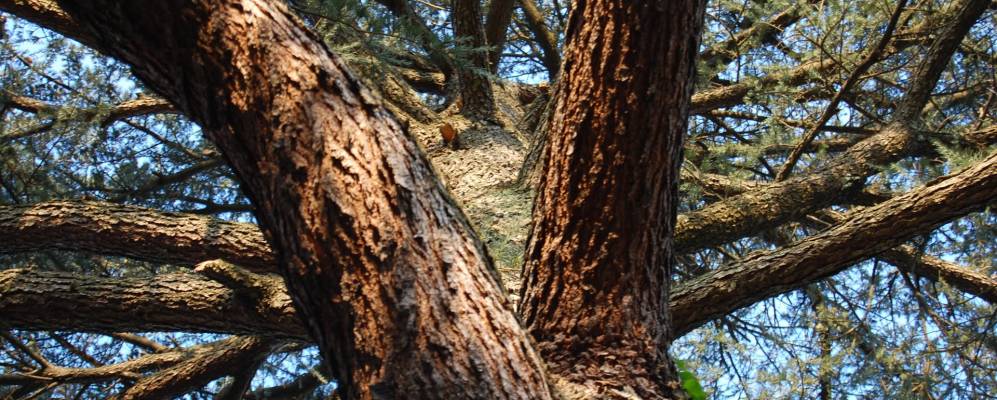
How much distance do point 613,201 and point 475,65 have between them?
2.30 meters

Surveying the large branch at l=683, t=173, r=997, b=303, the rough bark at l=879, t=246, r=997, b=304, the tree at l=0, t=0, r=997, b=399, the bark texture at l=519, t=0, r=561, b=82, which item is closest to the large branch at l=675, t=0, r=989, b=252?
the tree at l=0, t=0, r=997, b=399

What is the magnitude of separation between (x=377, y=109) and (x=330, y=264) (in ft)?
0.93

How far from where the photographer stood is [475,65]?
3.74m

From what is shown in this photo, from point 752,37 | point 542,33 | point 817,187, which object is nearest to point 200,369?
A: point 817,187

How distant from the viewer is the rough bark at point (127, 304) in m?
2.46

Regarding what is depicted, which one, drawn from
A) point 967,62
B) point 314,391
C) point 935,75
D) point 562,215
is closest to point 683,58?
point 562,215

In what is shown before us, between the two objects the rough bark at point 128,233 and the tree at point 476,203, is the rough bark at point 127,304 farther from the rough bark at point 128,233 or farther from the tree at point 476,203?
the rough bark at point 128,233

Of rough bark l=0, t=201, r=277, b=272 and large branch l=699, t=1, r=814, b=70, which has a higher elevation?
large branch l=699, t=1, r=814, b=70

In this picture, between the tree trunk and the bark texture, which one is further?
the bark texture

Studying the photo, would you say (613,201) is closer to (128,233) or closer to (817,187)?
(817,187)

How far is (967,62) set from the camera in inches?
157

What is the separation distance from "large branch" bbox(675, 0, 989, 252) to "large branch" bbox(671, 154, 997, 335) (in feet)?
A: 1.80

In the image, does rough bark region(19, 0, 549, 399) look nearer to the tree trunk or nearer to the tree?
the tree

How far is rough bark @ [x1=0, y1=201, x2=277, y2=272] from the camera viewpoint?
277cm
